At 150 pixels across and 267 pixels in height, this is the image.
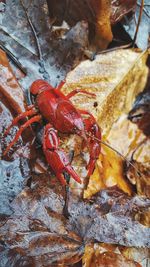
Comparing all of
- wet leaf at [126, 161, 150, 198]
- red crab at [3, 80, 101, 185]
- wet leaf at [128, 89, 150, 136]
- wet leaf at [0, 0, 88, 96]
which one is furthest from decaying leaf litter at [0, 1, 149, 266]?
wet leaf at [128, 89, 150, 136]

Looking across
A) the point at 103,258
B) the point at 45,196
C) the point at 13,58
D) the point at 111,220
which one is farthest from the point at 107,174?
the point at 13,58

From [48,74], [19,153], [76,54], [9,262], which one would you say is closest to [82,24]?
[76,54]

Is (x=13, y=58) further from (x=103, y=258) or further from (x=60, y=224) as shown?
(x=103, y=258)

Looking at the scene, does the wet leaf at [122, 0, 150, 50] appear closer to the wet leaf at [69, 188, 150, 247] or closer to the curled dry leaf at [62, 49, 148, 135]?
the curled dry leaf at [62, 49, 148, 135]

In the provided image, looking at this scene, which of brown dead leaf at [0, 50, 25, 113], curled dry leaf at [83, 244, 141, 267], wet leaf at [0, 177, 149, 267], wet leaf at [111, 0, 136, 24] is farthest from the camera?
wet leaf at [111, 0, 136, 24]

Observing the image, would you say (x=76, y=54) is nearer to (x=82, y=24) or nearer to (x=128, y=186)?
(x=82, y=24)

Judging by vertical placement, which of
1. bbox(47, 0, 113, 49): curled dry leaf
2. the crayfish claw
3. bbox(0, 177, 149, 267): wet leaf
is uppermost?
bbox(47, 0, 113, 49): curled dry leaf

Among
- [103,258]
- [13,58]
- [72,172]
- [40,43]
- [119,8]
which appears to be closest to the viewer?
[103,258]

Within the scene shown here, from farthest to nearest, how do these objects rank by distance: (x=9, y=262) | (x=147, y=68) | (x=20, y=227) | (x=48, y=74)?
(x=147, y=68), (x=48, y=74), (x=20, y=227), (x=9, y=262)
